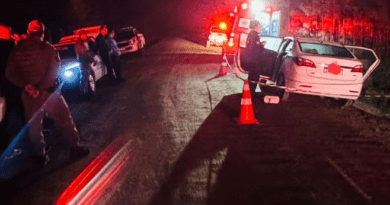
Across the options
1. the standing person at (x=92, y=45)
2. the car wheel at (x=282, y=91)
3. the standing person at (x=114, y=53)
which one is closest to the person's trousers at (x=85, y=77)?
the standing person at (x=92, y=45)

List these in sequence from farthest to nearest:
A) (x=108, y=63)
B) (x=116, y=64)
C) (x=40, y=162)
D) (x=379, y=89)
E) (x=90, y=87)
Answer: (x=116, y=64) → (x=108, y=63) → (x=379, y=89) → (x=90, y=87) → (x=40, y=162)

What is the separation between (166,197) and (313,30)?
15994mm

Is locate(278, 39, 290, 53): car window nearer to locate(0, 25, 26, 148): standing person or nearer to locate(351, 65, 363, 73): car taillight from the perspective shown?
locate(351, 65, 363, 73): car taillight

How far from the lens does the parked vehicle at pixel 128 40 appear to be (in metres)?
20.9

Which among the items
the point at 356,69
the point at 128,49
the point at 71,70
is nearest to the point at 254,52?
the point at 356,69

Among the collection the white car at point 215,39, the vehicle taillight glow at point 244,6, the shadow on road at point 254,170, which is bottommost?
the white car at point 215,39

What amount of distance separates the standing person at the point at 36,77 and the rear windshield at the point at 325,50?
6.11 meters

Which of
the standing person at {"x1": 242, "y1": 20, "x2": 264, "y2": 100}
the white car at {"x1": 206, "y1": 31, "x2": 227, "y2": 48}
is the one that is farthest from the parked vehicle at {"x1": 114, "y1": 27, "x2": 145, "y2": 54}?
the standing person at {"x1": 242, "y1": 20, "x2": 264, "y2": 100}

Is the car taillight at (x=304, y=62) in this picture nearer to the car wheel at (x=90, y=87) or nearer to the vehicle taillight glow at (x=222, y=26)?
the car wheel at (x=90, y=87)

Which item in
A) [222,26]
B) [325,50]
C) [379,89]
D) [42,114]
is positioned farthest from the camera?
[222,26]

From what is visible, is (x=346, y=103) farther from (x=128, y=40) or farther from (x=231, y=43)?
(x=128, y=40)

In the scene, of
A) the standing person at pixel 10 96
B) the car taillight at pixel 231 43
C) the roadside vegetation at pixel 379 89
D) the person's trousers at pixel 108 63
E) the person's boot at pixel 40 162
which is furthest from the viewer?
the car taillight at pixel 231 43

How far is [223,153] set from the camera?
5.86 meters

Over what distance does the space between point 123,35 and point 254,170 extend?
1787 cm
